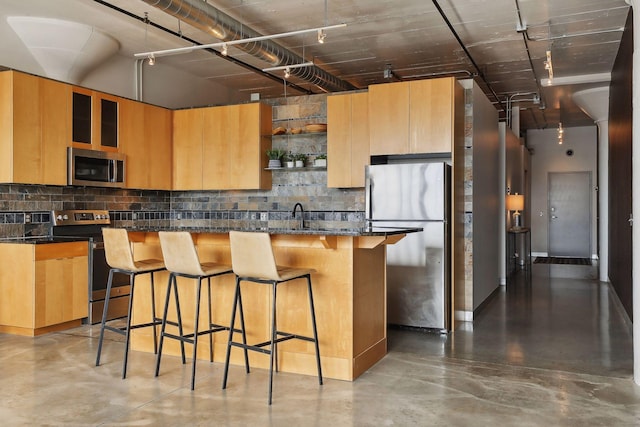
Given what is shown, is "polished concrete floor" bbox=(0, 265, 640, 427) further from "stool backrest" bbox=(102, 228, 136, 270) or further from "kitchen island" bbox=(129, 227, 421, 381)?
"stool backrest" bbox=(102, 228, 136, 270)

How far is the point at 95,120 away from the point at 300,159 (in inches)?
92.3

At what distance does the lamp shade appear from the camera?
9002 mm

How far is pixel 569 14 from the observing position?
18.5ft

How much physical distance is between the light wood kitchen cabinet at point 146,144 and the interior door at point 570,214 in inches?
384

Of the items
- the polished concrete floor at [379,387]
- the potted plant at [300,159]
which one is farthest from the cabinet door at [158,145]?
the polished concrete floor at [379,387]

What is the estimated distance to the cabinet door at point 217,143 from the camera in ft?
22.8

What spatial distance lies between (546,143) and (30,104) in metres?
11.6

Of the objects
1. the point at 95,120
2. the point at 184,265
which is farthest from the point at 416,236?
the point at 95,120

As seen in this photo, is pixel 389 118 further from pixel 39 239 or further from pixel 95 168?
pixel 39 239

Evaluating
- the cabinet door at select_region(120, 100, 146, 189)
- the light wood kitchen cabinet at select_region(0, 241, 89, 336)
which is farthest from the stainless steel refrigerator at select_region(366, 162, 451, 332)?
the light wood kitchen cabinet at select_region(0, 241, 89, 336)

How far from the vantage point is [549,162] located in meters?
13.3

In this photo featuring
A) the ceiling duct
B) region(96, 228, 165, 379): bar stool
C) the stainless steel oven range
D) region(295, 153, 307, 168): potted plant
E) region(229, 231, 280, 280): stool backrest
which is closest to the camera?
region(229, 231, 280, 280): stool backrest

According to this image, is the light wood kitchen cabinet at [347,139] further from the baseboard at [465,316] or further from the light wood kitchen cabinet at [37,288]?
the light wood kitchen cabinet at [37,288]

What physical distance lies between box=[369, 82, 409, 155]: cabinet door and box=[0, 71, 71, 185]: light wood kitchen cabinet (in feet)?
10.4
